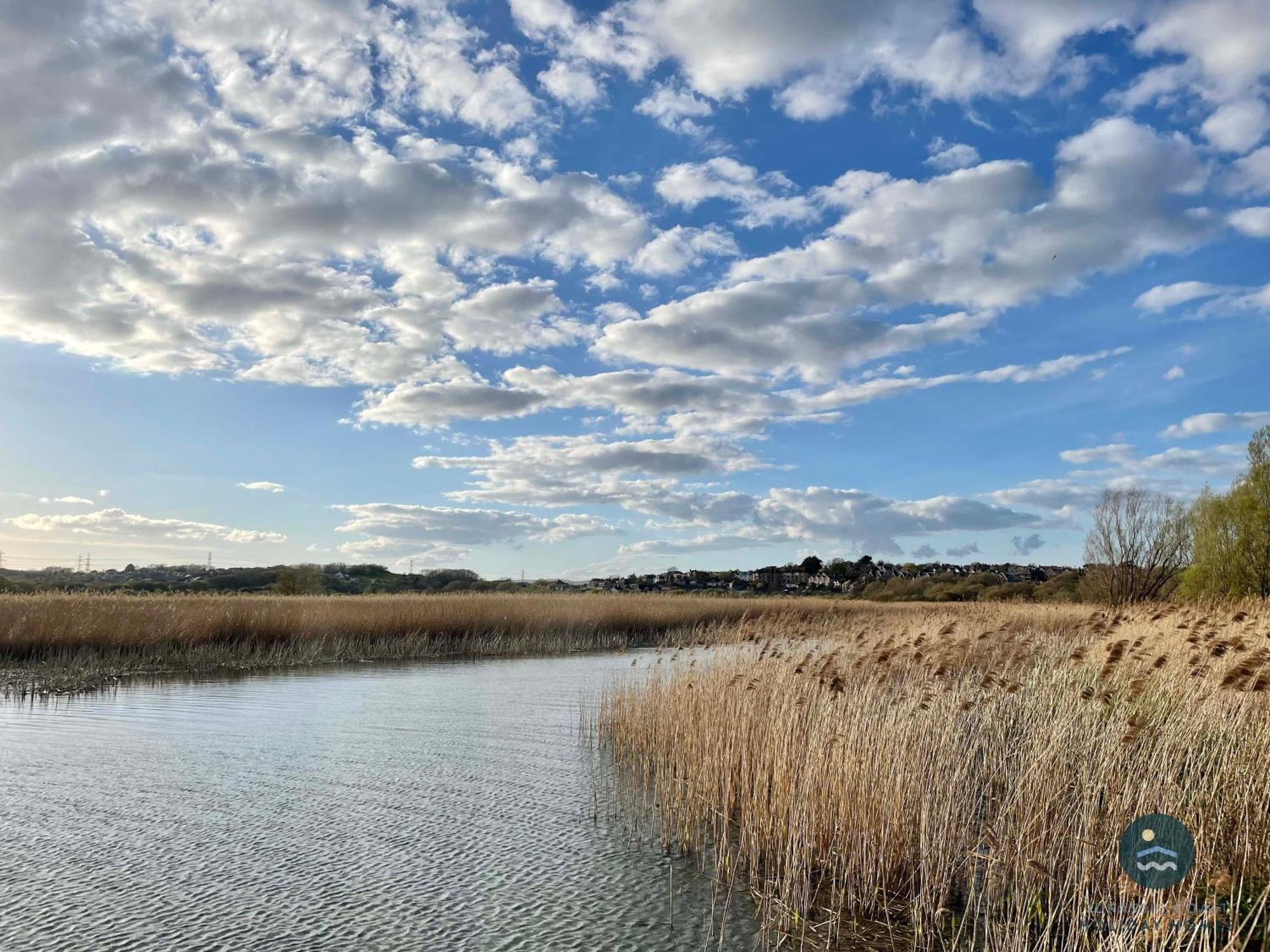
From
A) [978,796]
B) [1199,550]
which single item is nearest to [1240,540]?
[1199,550]

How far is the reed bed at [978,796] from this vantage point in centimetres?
443

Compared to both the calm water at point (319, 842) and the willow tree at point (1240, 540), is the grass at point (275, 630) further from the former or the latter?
the willow tree at point (1240, 540)

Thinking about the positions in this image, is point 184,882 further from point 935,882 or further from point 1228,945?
point 1228,945

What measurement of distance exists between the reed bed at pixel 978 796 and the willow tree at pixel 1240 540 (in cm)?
3133

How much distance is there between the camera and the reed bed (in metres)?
4.43

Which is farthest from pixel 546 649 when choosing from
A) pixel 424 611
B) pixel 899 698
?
pixel 899 698

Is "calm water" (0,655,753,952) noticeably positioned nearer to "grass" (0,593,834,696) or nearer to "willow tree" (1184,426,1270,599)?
"grass" (0,593,834,696)
